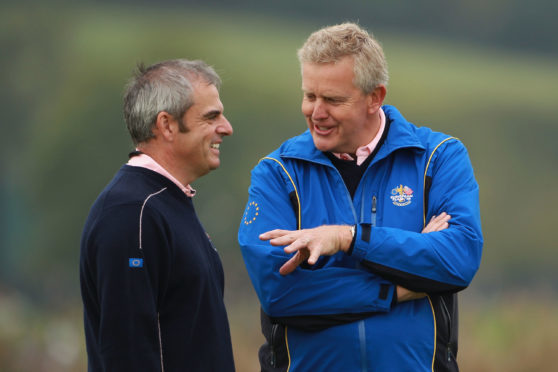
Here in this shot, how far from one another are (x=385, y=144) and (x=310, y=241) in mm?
511

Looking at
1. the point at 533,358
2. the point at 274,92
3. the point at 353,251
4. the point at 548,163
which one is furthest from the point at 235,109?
the point at 353,251

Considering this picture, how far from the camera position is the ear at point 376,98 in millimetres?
2652

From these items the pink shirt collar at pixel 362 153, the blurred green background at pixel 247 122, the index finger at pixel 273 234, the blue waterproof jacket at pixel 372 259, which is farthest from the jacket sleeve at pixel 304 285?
the blurred green background at pixel 247 122

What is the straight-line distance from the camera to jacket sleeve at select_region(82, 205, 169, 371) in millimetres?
1986

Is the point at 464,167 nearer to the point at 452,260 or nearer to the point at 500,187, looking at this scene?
the point at 452,260

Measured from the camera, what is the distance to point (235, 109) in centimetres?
534

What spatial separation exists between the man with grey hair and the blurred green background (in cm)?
285

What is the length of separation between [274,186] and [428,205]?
55cm

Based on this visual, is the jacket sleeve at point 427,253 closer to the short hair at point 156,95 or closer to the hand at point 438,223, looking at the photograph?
the hand at point 438,223

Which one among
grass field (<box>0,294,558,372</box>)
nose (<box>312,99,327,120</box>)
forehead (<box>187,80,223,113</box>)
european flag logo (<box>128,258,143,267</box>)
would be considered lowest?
grass field (<box>0,294,558,372</box>)

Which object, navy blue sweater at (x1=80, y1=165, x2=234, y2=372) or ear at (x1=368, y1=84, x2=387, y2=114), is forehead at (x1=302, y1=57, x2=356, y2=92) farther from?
navy blue sweater at (x1=80, y1=165, x2=234, y2=372)

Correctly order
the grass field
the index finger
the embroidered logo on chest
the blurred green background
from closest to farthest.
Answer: the index finger, the embroidered logo on chest, the grass field, the blurred green background

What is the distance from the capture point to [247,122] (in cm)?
532

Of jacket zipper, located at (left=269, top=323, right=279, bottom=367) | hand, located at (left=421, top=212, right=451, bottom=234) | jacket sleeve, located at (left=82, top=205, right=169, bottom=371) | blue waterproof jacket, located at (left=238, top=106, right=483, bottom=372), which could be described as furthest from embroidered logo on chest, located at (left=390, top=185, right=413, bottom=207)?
jacket sleeve, located at (left=82, top=205, right=169, bottom=371)
